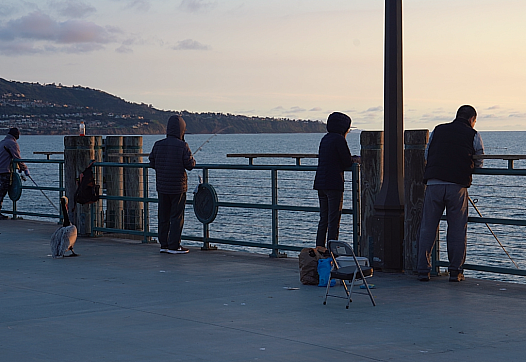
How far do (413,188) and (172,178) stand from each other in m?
3.47

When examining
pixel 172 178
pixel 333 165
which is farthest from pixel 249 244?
pixel 333 165

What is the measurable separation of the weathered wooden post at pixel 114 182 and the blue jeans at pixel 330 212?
4.66m

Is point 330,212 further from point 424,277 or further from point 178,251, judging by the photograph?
point 178,251

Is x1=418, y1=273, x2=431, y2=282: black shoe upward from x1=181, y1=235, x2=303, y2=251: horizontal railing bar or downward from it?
downward

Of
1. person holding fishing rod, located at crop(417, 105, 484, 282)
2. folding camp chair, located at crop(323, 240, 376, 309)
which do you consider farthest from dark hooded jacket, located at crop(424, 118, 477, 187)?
folding camp chair, located at crop(323, 240, 376, 309)

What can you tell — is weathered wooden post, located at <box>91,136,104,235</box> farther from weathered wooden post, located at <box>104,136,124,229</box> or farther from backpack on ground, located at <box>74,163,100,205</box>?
backpack on ground, located at <box>74,163,100,205</box>

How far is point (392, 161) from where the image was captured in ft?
29.5

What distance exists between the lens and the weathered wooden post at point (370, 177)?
909cm

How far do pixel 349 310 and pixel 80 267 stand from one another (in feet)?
12.9

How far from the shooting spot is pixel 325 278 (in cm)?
812

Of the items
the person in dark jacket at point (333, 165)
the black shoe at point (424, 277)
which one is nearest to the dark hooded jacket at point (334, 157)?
the person in dark jacket at point (333, 165)

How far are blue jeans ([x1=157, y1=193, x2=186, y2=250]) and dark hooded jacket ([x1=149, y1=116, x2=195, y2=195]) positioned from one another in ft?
0.39

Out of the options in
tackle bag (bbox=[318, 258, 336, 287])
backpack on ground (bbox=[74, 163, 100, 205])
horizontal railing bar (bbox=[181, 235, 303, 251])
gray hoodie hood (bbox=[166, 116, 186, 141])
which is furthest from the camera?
backpack on ground (bbox=[74, 163, 100, 205])

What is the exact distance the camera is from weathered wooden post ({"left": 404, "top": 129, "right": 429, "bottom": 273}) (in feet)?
28.5
